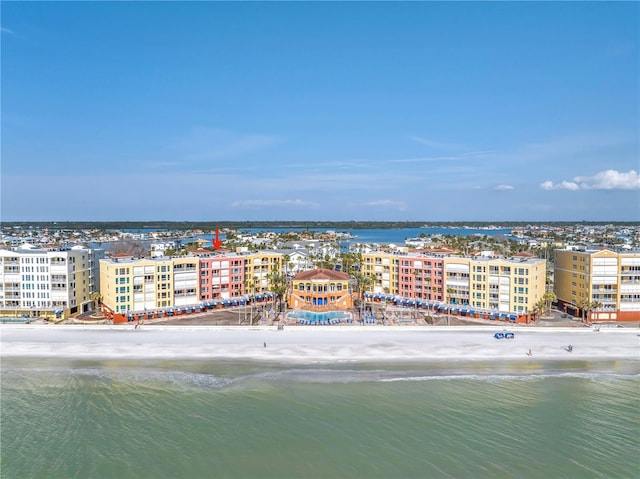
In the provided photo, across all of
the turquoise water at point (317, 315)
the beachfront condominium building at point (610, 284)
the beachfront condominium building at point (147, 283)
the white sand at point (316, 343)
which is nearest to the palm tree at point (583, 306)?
the beachfront condominium building at point (610, 284)

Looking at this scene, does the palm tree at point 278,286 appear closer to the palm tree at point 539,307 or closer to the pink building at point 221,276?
the pink building at point 221,276

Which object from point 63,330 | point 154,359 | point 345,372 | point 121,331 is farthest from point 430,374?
point 63,330

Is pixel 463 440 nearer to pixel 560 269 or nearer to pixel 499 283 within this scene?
pixel 499 283

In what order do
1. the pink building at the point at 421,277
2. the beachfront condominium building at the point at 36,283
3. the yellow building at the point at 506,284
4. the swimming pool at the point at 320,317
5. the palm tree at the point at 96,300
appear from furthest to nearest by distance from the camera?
the pink building at the point at 421,277 → the palm tree at the point at 96,300 → the beachfront condominium building at the point at 36,283 → the swimming pool at the point at 320,317 → the yellow building at the point at 506,284

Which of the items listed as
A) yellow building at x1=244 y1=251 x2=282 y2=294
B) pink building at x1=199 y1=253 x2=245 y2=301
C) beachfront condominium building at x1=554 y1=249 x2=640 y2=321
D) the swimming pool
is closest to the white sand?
the swimming pool

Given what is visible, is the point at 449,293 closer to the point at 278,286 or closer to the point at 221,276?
the point at 278,286

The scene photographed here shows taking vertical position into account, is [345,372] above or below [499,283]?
below
